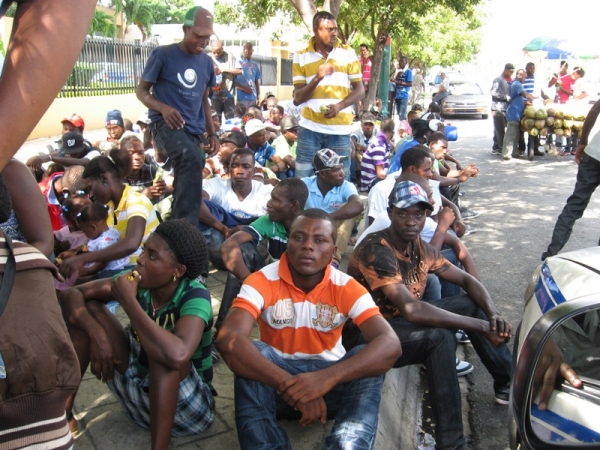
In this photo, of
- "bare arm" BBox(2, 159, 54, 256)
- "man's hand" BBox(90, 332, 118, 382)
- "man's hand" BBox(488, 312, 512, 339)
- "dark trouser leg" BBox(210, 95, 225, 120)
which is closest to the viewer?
"bare arm" BBox(2, 159, 54, 256)

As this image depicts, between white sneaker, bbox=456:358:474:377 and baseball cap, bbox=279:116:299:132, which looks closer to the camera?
white sneaker, bbox=456:358:474:377

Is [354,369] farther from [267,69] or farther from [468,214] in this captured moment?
[267,69]

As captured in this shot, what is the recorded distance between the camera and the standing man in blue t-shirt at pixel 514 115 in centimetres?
1280

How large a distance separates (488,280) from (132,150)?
3700 millimetres

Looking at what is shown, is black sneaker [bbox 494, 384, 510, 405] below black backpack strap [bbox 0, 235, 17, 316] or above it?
below

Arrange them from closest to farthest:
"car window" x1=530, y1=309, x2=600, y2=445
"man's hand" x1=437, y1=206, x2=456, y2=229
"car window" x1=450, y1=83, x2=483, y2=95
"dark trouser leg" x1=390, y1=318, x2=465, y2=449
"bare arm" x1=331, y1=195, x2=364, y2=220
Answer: "car window" x1=530, y1=309, x2=600, y2=445 < "dark trouser leg" x1=390, y1=318, x2=465, y2=449 < "man's hand" x1=437, y1=206, x2=456, y2=229 < "bare arm" x1=331, y1=195, x2=364, y2=220 < "car window" x1=450, y1=83, x2=483, y2=95

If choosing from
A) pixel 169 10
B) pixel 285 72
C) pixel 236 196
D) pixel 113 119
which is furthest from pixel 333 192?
pixel 169 10

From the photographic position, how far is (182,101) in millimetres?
4812

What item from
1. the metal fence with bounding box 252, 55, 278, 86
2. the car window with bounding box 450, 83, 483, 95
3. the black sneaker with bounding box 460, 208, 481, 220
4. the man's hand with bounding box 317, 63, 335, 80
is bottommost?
the black sneaker with bounding box 460, 208, 481, 220

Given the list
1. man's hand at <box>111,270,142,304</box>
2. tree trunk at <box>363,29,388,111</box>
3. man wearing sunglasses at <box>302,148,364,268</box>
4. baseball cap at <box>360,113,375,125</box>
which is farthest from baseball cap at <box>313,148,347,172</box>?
tree trunk at <box>363,29,388,111</box>

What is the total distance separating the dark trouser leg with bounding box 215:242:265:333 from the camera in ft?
13.1

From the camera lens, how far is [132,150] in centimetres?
602

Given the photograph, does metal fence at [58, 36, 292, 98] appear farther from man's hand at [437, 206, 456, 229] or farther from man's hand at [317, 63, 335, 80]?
man's hand at [437, 206, 456, 229]

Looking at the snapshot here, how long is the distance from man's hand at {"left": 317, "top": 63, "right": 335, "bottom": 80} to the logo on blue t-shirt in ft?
4.34
